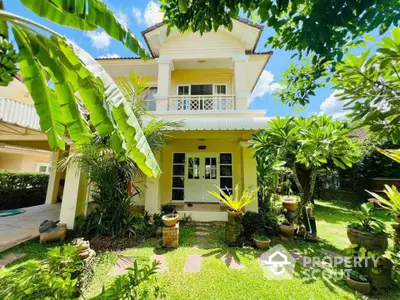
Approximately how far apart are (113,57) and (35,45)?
35.2 feet

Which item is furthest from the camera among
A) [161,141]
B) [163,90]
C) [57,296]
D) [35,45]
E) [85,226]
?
[163,90]

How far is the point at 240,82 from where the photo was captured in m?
10.7

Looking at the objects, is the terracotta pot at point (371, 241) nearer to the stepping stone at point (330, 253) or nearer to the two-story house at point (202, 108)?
the stepping stone at point (330, 253)

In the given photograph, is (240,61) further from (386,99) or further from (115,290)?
(115,290)

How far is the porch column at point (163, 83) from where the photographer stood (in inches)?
424

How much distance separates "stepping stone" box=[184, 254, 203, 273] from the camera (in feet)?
16.3

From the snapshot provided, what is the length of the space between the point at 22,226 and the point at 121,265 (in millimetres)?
6115

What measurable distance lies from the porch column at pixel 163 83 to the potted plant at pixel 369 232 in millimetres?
9697

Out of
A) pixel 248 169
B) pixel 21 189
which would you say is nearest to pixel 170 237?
pixel 248 169

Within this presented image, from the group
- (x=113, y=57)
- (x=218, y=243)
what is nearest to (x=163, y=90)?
(x=113, y=57)

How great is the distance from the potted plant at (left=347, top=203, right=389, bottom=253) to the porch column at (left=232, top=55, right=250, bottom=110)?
711 centimetres

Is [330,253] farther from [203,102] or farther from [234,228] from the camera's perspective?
[203,102]

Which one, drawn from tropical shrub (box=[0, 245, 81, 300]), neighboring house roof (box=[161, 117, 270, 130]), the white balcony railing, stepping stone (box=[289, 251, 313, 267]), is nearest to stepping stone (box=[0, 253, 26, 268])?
tropical shrub (box=[0, 245, 81, 300])

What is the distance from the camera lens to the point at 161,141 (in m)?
7.87
